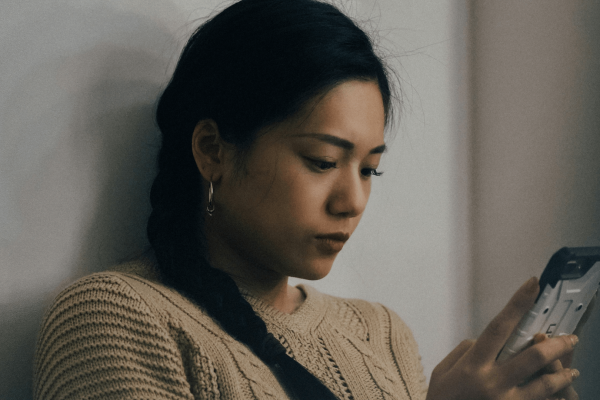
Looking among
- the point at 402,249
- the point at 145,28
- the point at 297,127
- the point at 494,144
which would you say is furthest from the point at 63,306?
the point at 494,144

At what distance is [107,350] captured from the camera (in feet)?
1.88

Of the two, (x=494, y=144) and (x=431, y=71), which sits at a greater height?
(x=431, y=71)

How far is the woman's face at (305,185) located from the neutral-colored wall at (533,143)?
1.85 ft

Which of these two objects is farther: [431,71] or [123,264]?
[431,71]

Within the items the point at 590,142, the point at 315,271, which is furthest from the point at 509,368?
the point at 590,142

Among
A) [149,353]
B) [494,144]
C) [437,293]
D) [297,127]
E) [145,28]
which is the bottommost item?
[437,293]

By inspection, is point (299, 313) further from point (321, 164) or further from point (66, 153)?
point (66, 153)

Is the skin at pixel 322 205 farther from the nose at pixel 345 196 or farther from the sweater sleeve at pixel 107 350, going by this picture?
the sweater sleeve at pixel 107 350

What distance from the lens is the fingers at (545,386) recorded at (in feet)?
2.11

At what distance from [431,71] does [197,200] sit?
2.39ft

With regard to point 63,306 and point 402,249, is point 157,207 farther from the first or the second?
point 402,249

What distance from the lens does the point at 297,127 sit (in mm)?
667

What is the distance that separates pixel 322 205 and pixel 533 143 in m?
0.69

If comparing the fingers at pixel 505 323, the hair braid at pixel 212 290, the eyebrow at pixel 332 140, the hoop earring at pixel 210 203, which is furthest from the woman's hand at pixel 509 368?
the hoop earring at pixel 210 203
